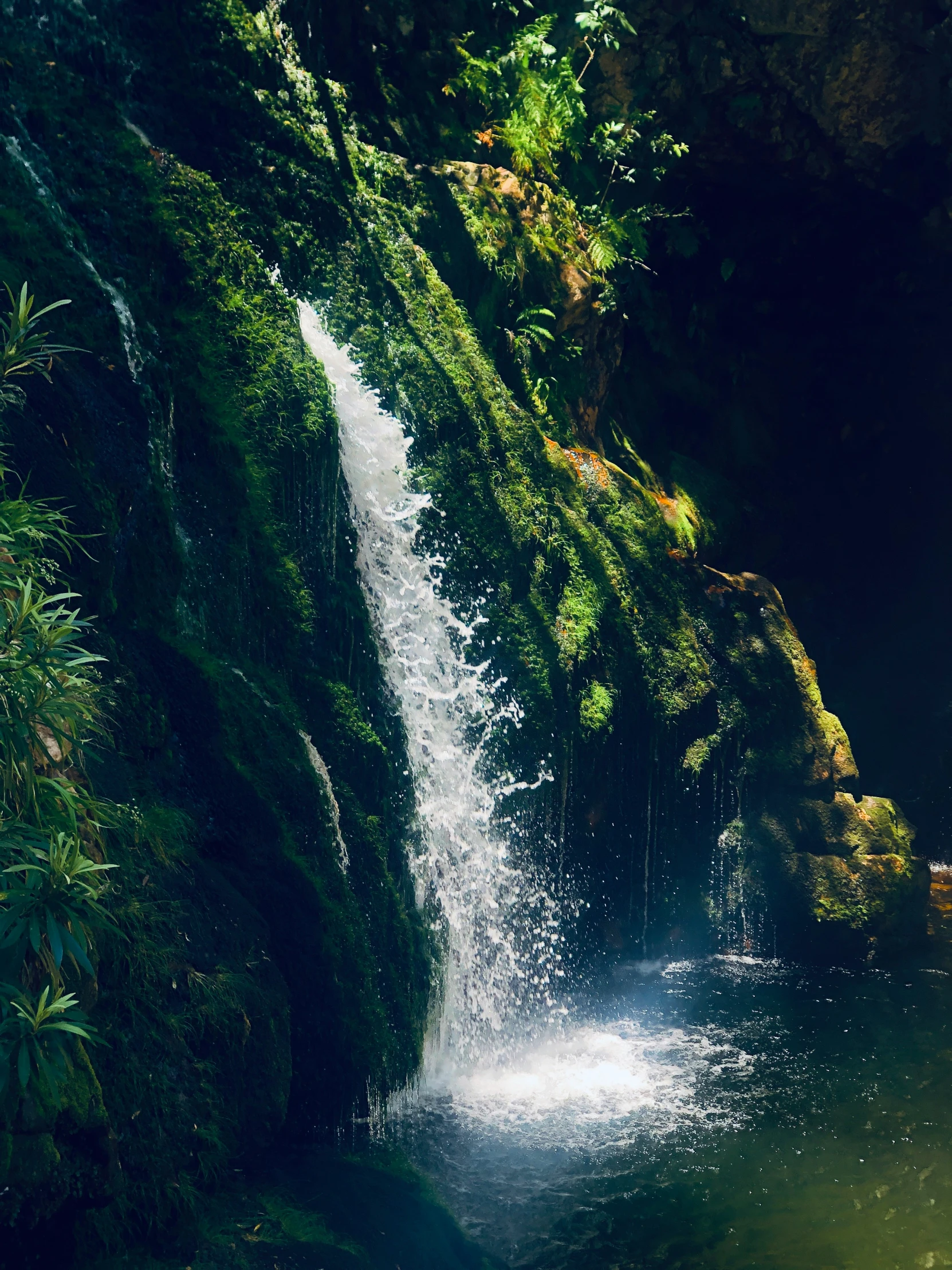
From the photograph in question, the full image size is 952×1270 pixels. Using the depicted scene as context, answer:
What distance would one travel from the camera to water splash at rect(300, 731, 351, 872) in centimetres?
649

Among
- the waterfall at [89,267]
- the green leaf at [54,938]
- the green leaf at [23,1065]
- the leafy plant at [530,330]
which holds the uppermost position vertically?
the leafy plant at [530,330]

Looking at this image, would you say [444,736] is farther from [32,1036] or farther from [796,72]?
[796,72]

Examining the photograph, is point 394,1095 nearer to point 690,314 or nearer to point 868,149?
point 690,314

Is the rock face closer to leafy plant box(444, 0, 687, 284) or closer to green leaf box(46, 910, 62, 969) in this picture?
leafy plant box(444, 0, 687, 284)

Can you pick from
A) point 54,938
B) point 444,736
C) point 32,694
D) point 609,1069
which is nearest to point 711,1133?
point 609,1069

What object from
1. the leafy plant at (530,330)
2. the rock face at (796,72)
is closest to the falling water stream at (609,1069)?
the leafy plant at (530,330)

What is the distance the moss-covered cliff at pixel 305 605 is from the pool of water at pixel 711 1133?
79 cm

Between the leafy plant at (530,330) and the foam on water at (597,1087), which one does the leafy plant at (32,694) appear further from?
the leafy plant at (530,330)

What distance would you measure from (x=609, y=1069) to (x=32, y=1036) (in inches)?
199

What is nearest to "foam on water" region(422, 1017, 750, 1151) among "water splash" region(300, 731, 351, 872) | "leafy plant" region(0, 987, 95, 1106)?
"water splash" region(300, 731, 351, 872)

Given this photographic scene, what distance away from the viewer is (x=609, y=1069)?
7.44 m

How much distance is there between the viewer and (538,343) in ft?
31.0

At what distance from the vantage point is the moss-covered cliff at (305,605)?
5.27m

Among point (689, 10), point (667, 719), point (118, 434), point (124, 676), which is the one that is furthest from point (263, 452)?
point (689, 10)
